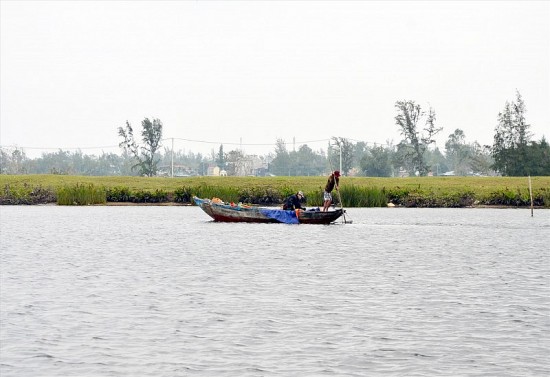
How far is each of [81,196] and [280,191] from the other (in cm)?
1835

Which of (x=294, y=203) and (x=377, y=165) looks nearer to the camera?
(x=294, y=203)

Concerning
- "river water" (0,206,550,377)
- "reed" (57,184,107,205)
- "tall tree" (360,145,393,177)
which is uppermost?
"tall tree" (360,145,393,177)

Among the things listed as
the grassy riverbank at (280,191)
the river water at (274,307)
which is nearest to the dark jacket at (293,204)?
the river water at (274,307)

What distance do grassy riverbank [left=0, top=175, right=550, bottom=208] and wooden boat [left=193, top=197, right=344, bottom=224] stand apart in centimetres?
1545

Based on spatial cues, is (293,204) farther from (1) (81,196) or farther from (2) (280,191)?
(1) (81,196)

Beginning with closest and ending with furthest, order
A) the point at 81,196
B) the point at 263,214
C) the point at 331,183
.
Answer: the point at 331,183 < the point at 263,214 < the point at 81,196

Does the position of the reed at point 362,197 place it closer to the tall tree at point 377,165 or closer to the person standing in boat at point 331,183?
the person standing in boat at point 331,183

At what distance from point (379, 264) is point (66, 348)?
18873mm

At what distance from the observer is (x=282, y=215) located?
58.4m

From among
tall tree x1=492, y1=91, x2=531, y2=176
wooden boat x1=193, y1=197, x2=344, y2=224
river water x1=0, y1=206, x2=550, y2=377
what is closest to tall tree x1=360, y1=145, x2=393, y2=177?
tall tree x1=492, y1=91, x2=531, y2=176

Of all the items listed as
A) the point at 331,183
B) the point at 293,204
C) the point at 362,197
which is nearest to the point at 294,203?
the point at 293,204

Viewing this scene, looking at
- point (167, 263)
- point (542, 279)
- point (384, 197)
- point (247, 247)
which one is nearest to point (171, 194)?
point (384, 197)

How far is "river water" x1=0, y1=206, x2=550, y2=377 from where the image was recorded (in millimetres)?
17438

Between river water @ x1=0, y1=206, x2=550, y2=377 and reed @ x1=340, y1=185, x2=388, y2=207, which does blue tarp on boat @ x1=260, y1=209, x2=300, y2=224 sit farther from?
reed @ x1=340, y1=185, x2=388, y2=207
